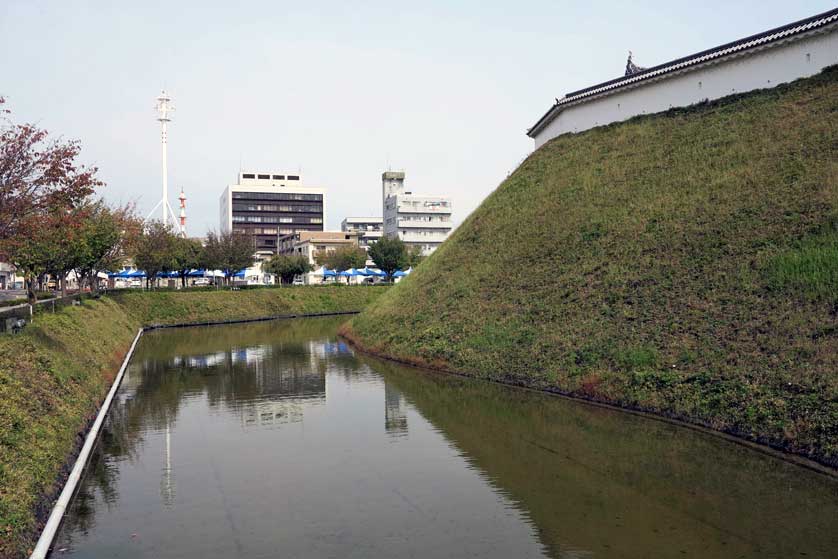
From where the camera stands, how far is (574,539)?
10.6 meters

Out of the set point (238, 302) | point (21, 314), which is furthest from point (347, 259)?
Answer: point (21, 314)

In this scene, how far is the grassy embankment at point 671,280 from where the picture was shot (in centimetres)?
1698

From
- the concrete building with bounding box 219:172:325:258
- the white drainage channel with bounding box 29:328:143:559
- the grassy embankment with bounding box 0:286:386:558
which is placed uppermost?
the concrete building with bounding box 219:172:325:258

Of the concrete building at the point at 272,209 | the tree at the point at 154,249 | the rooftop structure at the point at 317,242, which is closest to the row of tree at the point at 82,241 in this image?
the tree at the point at 154,249

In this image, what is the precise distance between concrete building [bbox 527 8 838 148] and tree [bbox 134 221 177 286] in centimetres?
3554

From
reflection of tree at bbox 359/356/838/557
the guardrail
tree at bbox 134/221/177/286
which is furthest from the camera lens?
tree at bbox 134/221/177/286

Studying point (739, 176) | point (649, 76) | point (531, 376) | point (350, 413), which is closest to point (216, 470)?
point (350, 413)

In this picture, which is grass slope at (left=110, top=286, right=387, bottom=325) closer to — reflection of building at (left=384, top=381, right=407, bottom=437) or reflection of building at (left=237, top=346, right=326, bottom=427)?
reflection of building at (left=237, top=346, right=326, bottom=427)

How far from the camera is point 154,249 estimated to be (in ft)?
194

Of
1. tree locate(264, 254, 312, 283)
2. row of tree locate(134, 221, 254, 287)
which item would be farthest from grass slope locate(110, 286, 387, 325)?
tree locate(264, 254, 312, 283)

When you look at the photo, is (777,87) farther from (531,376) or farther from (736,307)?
(531,376)

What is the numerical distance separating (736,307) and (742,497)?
8657 millimetres

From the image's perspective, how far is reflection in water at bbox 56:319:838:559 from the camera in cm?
1058

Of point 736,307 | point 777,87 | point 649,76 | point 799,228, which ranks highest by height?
point 649,76
